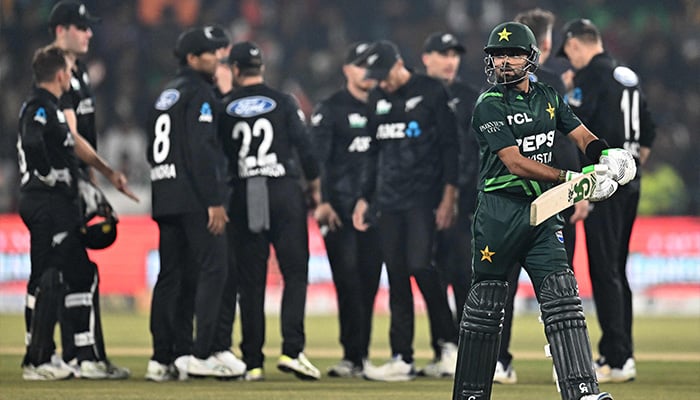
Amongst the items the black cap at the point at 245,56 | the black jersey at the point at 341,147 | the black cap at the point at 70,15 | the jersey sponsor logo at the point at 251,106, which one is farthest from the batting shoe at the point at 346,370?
the black cap at the point at 70,15

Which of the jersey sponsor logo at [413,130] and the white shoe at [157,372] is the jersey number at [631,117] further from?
the white shoe at [157,372]

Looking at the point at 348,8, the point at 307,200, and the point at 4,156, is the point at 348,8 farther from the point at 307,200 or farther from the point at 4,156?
the point at 307,200

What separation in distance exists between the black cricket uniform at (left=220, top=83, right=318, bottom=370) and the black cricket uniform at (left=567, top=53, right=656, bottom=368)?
2.01 meters

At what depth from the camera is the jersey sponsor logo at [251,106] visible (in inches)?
379

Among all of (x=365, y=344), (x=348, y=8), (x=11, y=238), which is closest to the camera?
(x=365, y=344)

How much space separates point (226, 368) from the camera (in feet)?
30.9

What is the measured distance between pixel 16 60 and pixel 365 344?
12.1 metres

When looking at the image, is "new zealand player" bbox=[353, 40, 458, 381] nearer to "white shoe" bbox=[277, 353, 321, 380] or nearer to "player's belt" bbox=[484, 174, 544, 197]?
"white shoe" bbox=[277, 353, 321, 380]

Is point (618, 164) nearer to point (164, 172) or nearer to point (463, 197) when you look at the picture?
point (463, 197)

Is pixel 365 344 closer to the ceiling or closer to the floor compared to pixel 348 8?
closer to the floor

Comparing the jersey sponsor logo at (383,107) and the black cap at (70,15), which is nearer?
the jersey sponsor logo at (383,107)

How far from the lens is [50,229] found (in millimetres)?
9383

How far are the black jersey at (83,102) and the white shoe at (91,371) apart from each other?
1.70 m

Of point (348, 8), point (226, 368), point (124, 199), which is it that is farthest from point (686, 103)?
point (226, 368)
